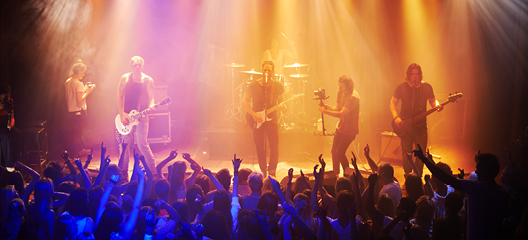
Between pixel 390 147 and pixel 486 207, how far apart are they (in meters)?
6.16

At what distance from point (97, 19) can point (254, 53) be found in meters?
4.80

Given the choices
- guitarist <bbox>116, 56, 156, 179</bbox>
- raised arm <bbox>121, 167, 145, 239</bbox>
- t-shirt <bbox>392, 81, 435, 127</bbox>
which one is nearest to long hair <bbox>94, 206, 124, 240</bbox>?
raised arm <bbox>121, 167, 145, 239</bbox>

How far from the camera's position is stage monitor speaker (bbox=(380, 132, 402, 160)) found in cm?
920

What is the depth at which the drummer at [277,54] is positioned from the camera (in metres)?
11.1

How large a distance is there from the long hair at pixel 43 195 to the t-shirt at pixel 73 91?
5446 mm

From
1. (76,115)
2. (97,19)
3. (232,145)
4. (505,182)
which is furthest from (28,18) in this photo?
(505,182)

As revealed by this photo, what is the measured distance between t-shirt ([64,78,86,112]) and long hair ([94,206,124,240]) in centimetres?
634

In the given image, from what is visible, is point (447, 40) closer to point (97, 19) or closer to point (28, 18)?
point (97, 19)

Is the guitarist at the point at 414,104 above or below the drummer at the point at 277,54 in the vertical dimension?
below

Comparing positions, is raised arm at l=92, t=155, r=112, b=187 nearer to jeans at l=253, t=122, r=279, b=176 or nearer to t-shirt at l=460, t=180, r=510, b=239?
jeans at l=253, t=122, r=279, b=176

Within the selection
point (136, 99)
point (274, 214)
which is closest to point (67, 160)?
point (136, 99)

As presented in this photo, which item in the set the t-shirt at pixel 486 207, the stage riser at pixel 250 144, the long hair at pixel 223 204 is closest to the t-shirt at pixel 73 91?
the stage riser at pixel 250 144

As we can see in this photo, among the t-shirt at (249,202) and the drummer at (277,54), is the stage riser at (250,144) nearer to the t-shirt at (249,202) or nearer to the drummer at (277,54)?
the drummer at (277,54)

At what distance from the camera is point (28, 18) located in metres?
9.48
